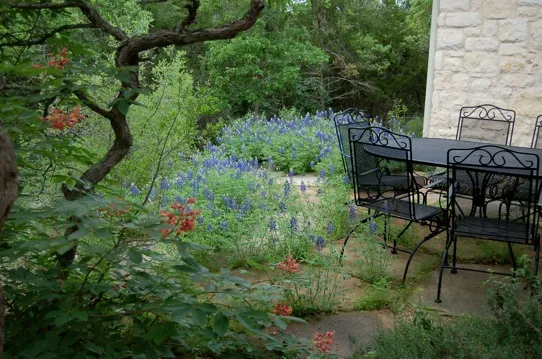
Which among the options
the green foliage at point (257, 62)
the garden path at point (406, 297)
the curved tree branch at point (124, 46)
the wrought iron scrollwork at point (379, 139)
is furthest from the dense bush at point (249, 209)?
the green foliage at point (257, 62)

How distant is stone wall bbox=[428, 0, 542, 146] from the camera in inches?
219

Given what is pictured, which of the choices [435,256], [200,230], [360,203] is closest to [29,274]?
[200,230]

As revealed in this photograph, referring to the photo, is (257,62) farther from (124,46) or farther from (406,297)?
(124,46)

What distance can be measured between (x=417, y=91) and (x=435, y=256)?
28.4 ft

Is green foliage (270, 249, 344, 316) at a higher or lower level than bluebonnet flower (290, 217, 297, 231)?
lower

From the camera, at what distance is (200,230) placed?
3.61 metres

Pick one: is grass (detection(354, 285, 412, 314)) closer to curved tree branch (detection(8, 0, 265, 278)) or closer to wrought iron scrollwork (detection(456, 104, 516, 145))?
curved tree branch (detection(8, 0, 265, 278))

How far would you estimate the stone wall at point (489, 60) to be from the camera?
5551mm

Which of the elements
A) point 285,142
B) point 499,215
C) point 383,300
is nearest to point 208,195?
point 383,300

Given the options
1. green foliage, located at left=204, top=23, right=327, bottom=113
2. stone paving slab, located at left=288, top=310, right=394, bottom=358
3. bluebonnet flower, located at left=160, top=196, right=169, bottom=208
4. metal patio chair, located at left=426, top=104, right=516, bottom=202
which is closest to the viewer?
stone paving slab, located at left=288, top=310, right=394, bottom=358

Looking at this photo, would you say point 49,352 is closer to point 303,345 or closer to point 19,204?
point 19,204

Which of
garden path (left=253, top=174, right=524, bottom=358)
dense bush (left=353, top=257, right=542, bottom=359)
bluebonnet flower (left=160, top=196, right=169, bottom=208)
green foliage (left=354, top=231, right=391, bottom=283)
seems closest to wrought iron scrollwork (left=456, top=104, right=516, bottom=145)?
garden path (left=253, top=174, right=524, bottom=358)

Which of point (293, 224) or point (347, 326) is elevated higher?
point (293, 224)

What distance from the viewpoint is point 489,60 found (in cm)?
575
